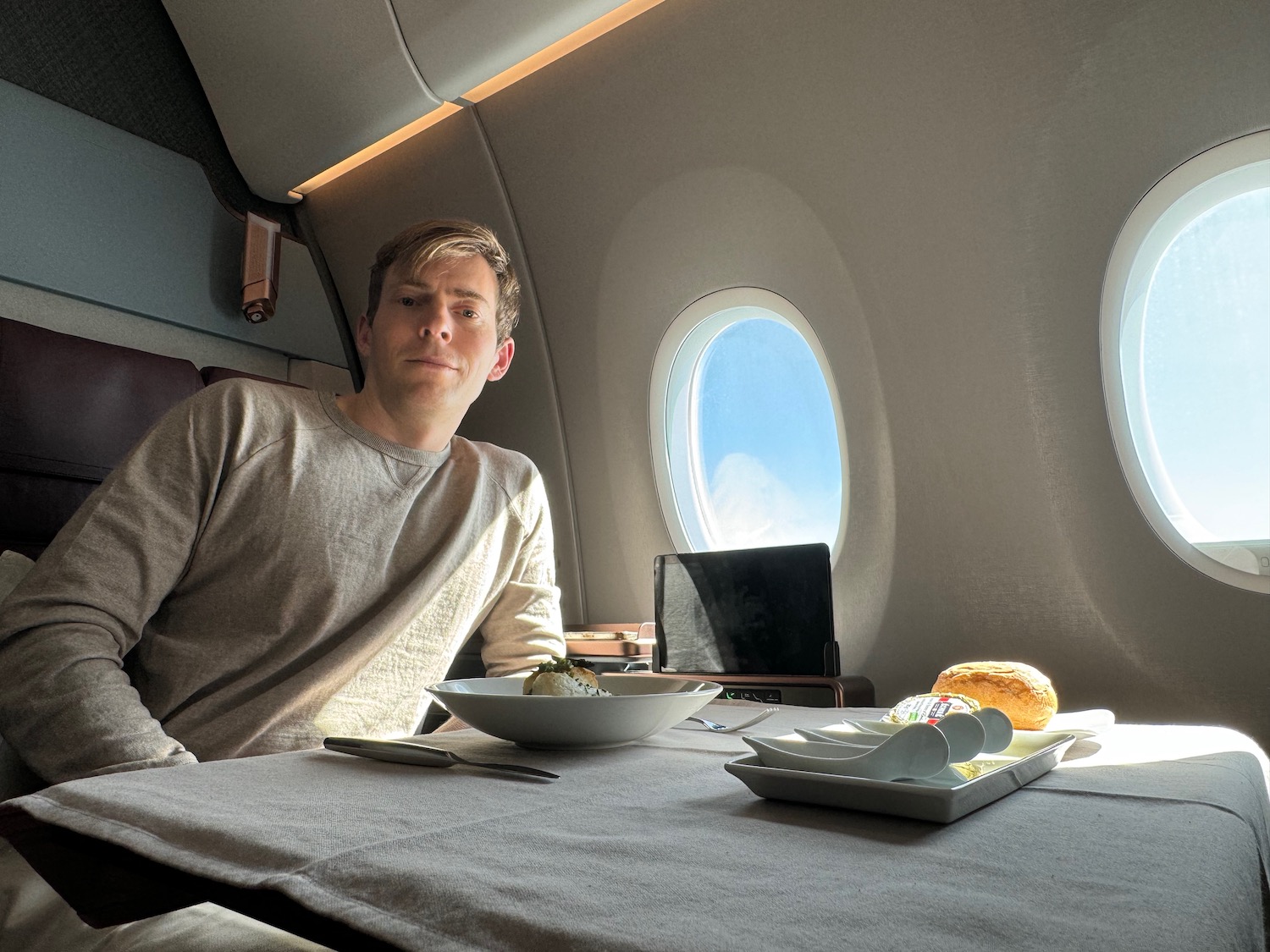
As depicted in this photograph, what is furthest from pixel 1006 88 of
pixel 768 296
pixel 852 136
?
pixel 768 296

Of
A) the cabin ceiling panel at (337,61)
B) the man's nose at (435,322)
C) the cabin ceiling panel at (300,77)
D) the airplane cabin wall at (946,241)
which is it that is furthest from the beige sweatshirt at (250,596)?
the cabin ceiling panel at (300,77)

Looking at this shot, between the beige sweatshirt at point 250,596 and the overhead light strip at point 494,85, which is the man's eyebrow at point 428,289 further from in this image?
the overhead light strip at point 494,85

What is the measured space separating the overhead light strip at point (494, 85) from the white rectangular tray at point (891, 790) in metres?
2.70

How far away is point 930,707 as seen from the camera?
1.06 meters

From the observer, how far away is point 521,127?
3.31 meters

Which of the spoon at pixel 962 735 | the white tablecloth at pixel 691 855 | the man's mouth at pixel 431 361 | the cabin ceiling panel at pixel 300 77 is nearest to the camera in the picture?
the white tablecloth at pixel 691 855

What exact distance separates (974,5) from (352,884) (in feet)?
8.32

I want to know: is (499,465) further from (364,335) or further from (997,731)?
(997,731)

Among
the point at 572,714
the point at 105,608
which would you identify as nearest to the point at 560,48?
the point at 105,608

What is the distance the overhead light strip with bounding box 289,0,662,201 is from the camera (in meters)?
2.86

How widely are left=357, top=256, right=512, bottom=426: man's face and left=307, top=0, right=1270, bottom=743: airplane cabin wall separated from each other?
1.34m

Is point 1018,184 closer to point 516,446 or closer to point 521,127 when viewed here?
point 521,127

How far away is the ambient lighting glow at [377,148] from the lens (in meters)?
3.41

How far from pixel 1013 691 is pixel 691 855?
79 centimetres
